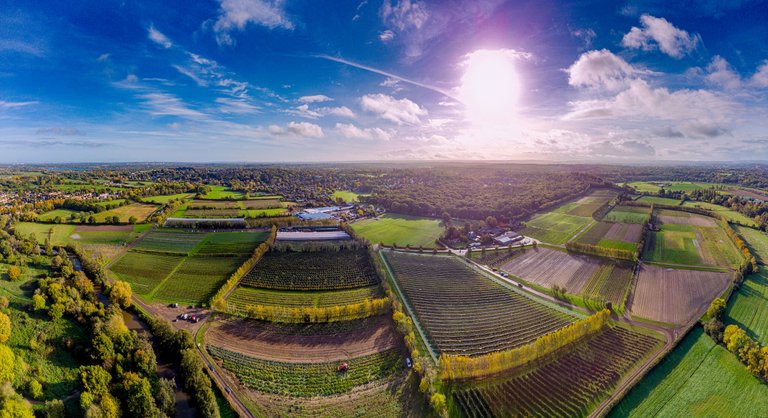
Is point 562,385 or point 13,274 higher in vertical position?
point 13,274

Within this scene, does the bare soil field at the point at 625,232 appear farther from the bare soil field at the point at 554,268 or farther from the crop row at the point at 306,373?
the crop row at the point at 306,373

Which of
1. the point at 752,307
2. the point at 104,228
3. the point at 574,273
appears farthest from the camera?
the point at 104,228

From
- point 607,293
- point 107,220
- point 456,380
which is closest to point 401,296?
point 456,380

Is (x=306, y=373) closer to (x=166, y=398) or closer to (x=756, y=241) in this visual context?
(x=166, y=398)

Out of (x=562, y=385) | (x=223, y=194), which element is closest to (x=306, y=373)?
(x=562, y=385)

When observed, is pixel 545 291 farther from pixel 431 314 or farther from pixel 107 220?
pixel 107 220

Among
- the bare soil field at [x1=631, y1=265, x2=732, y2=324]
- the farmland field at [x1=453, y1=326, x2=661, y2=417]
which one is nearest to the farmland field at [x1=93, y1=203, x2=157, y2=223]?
the farmland field at [x1=453, y1=326, x2=661, y2=417]

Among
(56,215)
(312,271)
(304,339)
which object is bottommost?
(304,339)

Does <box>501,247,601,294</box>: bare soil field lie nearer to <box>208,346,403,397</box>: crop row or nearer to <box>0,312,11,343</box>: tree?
<box>208,346,403,397</box>: crop row
